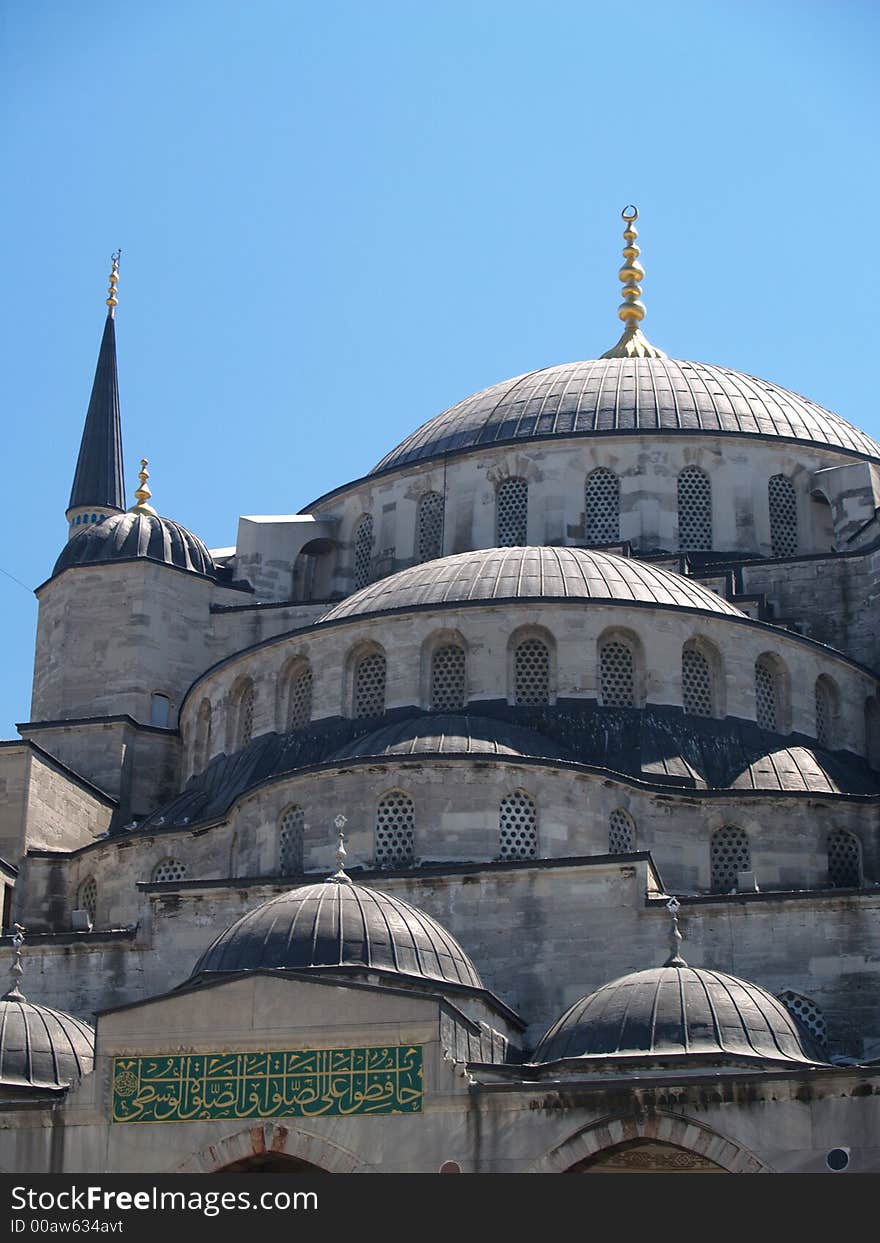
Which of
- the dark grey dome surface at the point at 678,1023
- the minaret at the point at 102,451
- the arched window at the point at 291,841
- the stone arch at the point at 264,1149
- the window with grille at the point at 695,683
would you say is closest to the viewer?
the stone arch at the point at 264,1149

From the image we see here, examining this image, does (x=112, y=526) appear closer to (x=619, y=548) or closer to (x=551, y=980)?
(x=619, y=548)

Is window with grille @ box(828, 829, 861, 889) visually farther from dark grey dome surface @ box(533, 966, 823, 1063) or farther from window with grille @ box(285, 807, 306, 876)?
window with grille @ box(285, 807, 306, 876)

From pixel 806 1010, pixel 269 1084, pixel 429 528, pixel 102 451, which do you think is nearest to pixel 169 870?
pixel 269 1084

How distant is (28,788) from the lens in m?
36.7

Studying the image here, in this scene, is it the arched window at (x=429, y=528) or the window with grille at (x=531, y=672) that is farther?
the arched window at (x=429, y=528)

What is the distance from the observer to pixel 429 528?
44.2 metres

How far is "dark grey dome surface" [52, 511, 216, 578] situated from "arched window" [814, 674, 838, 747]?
11347 millimetres

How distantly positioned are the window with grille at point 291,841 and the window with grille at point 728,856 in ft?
17.4

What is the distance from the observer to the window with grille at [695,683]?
35719mm

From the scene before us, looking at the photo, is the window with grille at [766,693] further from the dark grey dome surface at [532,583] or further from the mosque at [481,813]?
the dark grey dome surface at [532,583]

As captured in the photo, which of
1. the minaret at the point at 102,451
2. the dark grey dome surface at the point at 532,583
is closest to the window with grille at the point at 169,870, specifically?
the dark grey dome surface at the point at 532,583

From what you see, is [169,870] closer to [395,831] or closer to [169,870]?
[169,870]

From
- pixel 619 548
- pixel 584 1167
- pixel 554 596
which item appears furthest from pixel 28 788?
pixel 584 1167

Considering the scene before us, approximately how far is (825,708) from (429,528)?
30.9 feet
